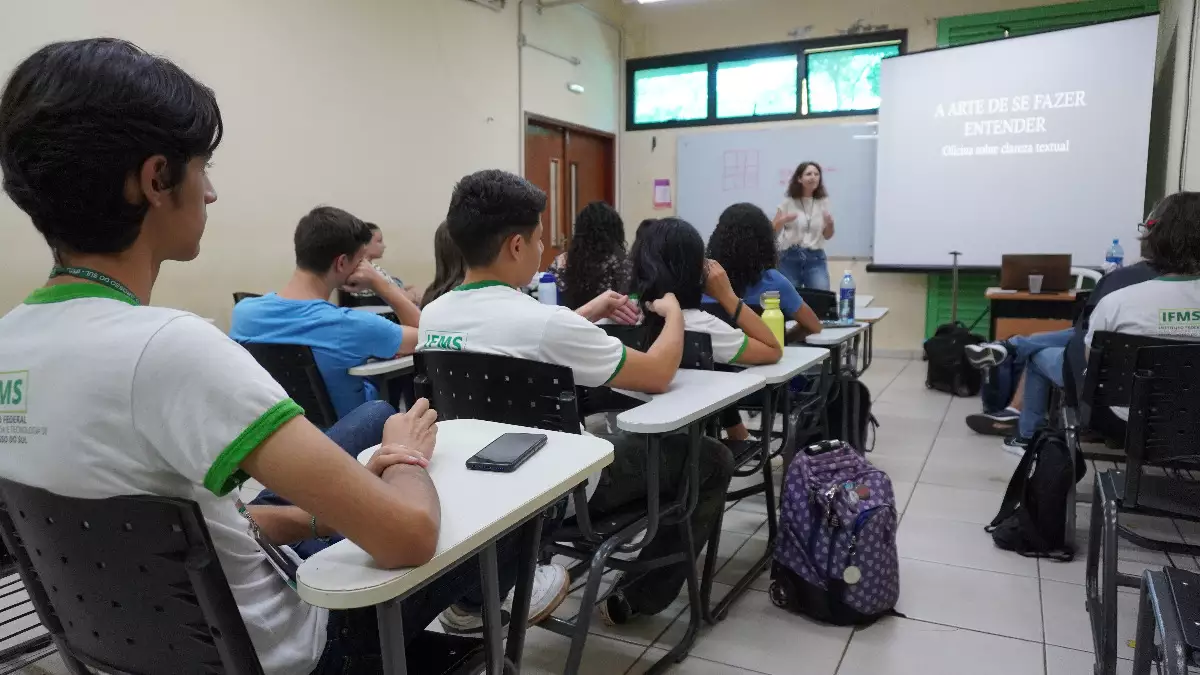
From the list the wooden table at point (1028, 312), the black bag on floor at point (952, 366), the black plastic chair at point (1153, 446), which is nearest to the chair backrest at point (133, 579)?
the black plastic chair at point (1153, 446)

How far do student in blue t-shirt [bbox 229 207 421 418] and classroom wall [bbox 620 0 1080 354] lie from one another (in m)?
5.10

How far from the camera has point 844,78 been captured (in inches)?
254

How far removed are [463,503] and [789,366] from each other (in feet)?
4.56

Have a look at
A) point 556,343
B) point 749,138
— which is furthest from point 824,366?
point 749,138

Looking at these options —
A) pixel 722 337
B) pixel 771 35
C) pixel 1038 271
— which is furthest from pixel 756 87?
pixel 722 337

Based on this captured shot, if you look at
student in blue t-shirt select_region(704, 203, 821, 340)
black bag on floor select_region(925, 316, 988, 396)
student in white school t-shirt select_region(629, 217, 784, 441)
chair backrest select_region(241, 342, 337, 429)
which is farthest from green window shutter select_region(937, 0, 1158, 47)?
chair backrest select_region(241, 342, 337, 429)

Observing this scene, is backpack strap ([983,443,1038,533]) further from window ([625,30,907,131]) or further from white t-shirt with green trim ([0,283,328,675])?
window ([625,30,907,131])

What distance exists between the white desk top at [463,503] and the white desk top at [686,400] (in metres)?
0.29

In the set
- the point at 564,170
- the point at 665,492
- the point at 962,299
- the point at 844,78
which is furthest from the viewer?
the point at 564,170

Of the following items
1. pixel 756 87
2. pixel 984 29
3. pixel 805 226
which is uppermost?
pixel 984 29

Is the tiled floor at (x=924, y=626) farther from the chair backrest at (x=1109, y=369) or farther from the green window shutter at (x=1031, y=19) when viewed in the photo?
the green window shutter at (x=1031, y=19)

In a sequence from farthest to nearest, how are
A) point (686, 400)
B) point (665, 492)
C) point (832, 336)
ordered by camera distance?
point (832, 336) < point (665, 492) < point (686, 400)

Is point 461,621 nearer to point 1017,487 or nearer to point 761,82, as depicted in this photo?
point 1017,487

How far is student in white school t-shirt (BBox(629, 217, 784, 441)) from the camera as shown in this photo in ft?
6.95
